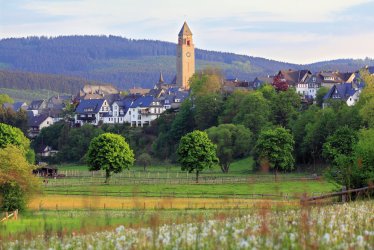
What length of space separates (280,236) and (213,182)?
232 ft

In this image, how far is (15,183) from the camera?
5766 cm

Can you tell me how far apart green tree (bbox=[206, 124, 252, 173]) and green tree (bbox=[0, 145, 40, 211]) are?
5629 cm

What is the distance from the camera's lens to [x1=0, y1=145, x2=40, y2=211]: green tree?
5603 centimetres

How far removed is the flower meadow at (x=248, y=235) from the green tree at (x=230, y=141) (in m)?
93.8

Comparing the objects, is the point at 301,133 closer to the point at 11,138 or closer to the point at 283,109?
the point at 283,109

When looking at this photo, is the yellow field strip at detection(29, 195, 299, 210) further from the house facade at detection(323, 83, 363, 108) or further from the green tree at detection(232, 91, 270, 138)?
the house facade at detection(323, 83, 363, 108)

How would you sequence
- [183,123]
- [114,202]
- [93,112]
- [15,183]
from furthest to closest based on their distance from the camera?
[93,112] → [183,123] → [114,202] → [15,183]

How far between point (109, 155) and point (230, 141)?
2676 centimetres

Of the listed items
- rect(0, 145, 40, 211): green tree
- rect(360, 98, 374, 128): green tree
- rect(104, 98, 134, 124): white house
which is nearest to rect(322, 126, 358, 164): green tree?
rect(360, 98, 374, 128): green tree

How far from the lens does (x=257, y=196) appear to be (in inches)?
2613

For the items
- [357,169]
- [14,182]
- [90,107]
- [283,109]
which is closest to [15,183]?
[14,182]

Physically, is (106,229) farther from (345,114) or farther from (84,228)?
(345,114)

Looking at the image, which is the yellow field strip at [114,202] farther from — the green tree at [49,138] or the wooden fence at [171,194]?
the green tree at [49,138]

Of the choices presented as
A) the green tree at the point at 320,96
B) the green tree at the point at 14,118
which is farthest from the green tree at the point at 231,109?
the green tree at the point at 14,118
